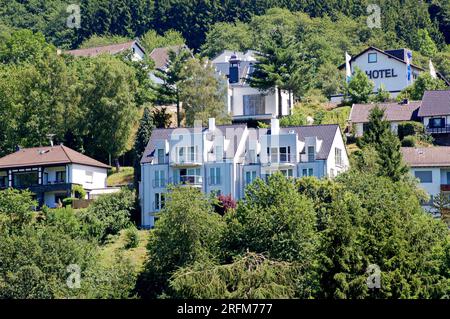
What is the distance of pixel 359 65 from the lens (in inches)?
4601

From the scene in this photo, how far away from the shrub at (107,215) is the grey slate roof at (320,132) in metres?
10.2

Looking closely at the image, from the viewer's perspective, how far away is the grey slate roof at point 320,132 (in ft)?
274

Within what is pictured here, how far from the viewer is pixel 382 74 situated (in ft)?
377

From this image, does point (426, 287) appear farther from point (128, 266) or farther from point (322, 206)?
point (128, 266)

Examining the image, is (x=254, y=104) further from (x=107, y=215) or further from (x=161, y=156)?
(x=107, y=215)

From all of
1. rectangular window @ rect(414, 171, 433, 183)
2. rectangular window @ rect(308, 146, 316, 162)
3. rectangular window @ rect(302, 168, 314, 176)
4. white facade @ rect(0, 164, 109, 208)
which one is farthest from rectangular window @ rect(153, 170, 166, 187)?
rectangular window @ rect(414, 171, 433, 183)

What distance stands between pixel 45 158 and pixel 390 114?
2628 cm

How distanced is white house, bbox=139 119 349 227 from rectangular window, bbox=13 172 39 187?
921cm

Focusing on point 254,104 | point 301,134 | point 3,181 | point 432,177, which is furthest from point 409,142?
point 3,181

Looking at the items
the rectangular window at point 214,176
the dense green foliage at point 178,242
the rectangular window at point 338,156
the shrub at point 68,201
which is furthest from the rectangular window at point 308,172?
the shrub at point 68,201

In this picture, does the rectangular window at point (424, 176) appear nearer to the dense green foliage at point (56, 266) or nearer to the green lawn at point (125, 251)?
the green lawn at point (125, 251)

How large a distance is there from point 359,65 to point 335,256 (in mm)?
54533

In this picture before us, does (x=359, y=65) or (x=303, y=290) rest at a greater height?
(x=359, y=65)
